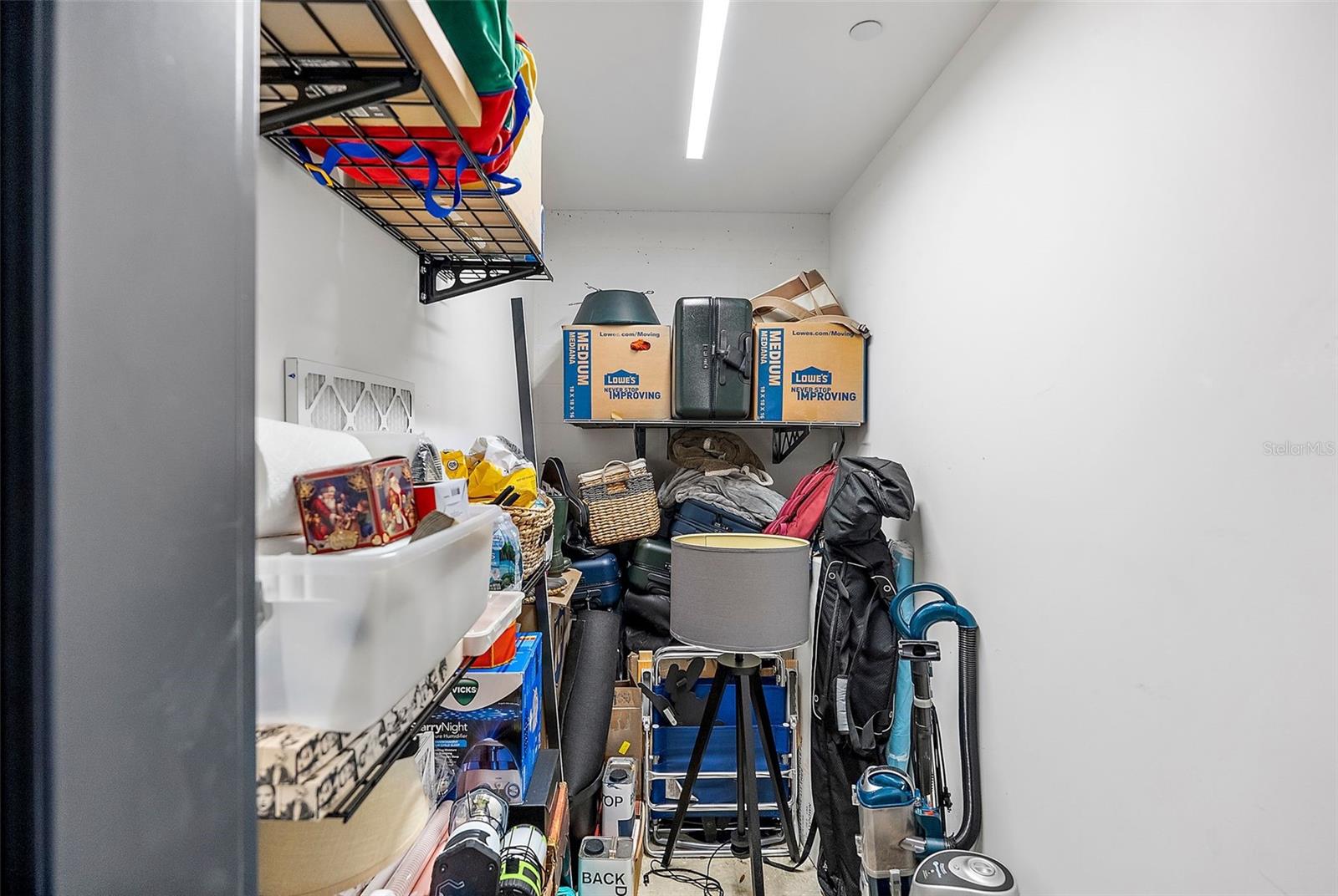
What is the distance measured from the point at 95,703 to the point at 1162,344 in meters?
1.35

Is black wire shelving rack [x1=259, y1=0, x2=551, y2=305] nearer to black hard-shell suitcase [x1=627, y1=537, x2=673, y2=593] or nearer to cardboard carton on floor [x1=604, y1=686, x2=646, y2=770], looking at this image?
black hard-shell suitcase [x1=627, y1=537, x2=673, y2=593]

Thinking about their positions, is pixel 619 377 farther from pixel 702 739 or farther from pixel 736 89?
→ pixel 702 739

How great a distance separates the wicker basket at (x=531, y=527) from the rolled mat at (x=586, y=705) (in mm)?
870

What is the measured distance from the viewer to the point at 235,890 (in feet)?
1.00

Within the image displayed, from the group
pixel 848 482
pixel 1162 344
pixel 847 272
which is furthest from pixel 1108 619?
pixel 847 272

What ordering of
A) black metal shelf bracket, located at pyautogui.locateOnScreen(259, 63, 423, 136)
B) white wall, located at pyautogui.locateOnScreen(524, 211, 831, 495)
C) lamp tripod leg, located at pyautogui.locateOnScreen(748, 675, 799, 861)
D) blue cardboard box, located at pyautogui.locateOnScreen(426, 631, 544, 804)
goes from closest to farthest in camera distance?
1. black metal shelf bracket, located at pyautogui.locateOnScreen(259, 63, 423, 136)
2. blue cardboard box, located at pyautogui.locateOnScreen(426, 631, 544, 804)
3. lamp tripod leg, located at pyautogui.locateOnScreen(748, 675, 799, 861)
4. white wall, located at pyautogui.locateOnScreen(524, 211, 831, 495)

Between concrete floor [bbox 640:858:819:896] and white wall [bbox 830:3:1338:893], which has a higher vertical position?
white wall [bbox 830:3:1338:893]

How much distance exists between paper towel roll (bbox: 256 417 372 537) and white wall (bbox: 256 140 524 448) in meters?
0.06

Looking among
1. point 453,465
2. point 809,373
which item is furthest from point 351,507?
point 809,373

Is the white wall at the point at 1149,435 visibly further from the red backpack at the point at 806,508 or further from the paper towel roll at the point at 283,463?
the paper towel roll at the point at 283,463

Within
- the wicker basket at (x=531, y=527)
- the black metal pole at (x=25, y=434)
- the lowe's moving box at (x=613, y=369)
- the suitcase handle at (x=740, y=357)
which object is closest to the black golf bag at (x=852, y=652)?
the suitcase handle at (x=740, y=357)

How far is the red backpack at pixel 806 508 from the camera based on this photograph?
231 cm

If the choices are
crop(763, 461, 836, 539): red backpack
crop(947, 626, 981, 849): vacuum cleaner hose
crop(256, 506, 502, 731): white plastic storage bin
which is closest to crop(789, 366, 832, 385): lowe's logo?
crop(763, 461, 836, 539): red backpack

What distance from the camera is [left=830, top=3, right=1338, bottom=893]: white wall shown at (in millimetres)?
827
